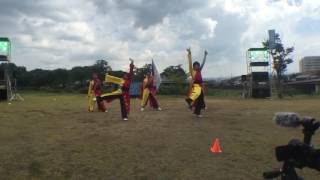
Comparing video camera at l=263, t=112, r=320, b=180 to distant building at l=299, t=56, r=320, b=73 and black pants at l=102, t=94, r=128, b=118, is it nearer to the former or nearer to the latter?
black pants at l=102, t=94, r=128, b=118

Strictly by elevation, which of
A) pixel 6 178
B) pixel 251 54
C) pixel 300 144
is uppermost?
pixel 251 54

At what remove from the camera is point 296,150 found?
3.89 m

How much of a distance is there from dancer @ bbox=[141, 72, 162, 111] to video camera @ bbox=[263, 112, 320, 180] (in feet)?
69.8

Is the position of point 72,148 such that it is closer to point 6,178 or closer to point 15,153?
point 15,153

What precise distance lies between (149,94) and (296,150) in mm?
22322

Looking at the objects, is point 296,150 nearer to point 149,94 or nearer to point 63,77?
point 149,94

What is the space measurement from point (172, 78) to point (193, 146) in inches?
2058

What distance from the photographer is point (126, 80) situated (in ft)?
65.2

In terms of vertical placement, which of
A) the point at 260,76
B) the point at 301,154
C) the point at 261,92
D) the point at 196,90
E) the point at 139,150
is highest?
the point at 260,76

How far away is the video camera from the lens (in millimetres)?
3818

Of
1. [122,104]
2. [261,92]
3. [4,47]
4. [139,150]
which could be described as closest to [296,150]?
[139,150]

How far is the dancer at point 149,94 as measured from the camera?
2602cm

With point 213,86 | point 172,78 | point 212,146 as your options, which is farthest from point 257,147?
point 213,86

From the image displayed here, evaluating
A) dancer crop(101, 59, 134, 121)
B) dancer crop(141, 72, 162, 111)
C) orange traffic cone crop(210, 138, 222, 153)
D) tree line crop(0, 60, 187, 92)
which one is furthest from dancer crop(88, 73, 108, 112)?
tree line crop(0, 60, 187, 92)
